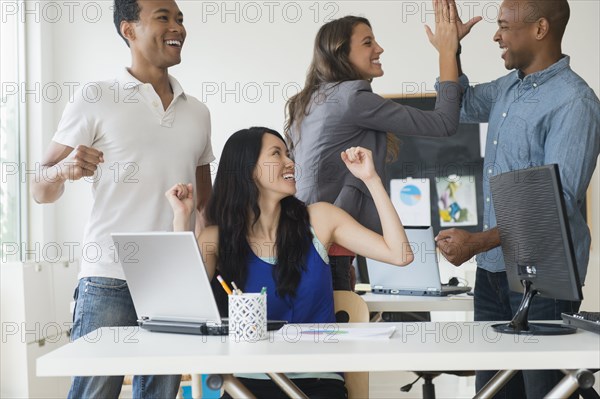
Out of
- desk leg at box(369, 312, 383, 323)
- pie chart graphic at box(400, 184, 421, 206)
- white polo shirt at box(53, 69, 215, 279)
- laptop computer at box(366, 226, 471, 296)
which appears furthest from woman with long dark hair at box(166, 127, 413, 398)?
pie chart graphic at box(400, 184, 421, 206)

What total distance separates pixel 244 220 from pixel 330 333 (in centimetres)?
63

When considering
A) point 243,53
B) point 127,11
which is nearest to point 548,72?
point 127,11

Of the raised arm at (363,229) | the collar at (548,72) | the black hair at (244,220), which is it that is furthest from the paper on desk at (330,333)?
the collar at (548,72)

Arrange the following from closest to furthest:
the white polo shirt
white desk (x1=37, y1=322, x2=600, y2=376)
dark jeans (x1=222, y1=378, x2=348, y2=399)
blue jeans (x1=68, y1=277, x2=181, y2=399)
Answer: white desk (x1=37, y1=322, x2=600, y2=376) → dark jeans (x1=222, y1=378, x2=348, y2=399) → blue jeans (x1=68, y1=277, x2=181, y2=399) → the white polo shirt

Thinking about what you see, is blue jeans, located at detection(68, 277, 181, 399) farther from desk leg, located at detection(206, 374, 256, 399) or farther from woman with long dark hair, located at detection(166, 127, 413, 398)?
desk leg, located at detection(206, 374, 256, 399)

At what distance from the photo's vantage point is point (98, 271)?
7.75 ft

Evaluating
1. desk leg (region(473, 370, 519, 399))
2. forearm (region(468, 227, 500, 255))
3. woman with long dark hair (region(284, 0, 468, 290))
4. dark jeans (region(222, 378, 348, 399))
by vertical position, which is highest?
woman with long dark hair (region(284, 0, 468, 290))

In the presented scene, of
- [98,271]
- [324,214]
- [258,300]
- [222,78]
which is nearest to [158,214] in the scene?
[98,271]

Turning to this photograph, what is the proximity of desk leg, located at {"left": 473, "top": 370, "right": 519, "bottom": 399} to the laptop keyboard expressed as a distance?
19 cm

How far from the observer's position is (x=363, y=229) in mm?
2486

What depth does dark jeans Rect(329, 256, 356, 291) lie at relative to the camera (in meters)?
2.66

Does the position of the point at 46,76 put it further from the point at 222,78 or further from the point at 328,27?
the point at 328,27

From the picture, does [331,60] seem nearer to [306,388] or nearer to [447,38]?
[447,38]

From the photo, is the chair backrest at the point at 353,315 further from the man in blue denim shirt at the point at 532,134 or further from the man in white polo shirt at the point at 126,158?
the man in white polo shirt at the point at 126,158
